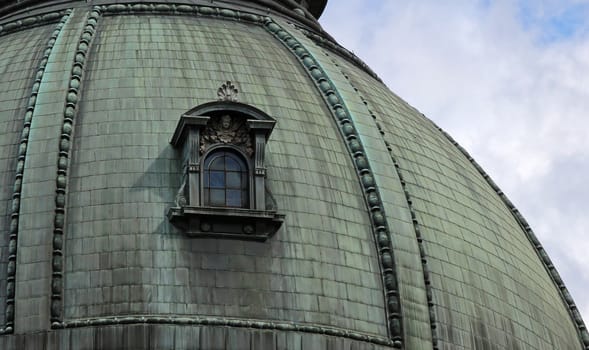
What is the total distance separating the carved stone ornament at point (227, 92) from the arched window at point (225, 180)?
1.12 meters

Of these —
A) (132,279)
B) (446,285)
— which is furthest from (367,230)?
(132,279)

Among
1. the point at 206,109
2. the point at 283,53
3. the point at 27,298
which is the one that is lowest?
the point at 27,298

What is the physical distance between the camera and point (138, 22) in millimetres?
52719

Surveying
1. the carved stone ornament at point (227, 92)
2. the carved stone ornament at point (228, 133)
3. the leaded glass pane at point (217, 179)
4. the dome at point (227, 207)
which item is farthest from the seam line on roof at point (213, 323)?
the carved stone ornament at point (227, 92)

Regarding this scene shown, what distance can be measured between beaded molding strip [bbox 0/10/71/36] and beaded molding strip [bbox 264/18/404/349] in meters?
4.42

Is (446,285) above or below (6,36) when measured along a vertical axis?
below

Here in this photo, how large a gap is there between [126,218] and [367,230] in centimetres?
476

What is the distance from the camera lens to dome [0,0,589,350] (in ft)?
152

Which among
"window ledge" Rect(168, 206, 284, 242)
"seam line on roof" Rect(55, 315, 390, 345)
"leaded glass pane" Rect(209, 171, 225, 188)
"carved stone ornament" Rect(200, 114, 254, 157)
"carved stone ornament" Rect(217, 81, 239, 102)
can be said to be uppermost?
"carved stone ornament" Rect(217, 81, 239, 102)

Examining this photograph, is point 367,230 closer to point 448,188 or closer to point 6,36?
point 448,188

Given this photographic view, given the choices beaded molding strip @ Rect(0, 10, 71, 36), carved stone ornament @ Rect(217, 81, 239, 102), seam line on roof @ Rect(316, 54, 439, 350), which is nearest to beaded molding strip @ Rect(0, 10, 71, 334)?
beaded molding strip @ Rect(0, 10, 71, 36)

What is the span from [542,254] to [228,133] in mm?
9706

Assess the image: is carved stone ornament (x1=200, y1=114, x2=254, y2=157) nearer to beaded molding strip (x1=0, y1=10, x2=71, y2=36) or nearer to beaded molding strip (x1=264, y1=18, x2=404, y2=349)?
beaded molding strip (x1=264, y1=18, x2=404, y2=349)

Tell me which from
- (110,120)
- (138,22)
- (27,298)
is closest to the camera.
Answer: (27,298)
